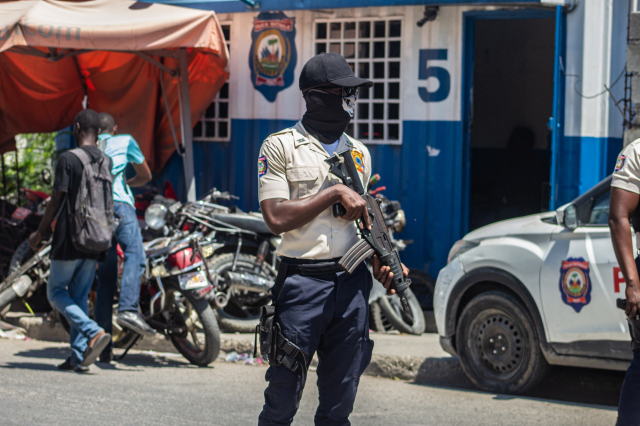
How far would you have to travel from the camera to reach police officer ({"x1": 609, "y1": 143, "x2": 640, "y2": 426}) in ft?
12.0

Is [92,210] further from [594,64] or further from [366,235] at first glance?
[594,64]

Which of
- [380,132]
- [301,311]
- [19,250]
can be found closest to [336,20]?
[380,132]

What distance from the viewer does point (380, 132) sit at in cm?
908

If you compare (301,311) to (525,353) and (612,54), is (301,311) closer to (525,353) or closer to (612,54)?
(525,353)

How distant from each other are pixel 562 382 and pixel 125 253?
352 cm

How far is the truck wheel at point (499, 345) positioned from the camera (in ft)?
19.1

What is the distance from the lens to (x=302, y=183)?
3.35 metres

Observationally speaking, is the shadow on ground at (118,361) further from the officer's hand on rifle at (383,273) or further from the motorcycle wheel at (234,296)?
the officer's hand on rifle at (383,273)

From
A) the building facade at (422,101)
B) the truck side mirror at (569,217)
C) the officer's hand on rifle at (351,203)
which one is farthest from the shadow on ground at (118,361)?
the officer's hand on rifle at (351,203)

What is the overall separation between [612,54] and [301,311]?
5.96 meters

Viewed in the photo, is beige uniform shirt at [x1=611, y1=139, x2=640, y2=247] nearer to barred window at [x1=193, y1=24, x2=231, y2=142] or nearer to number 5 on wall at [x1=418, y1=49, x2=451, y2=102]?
number 5 on wall at [x1=418, y1=49, x2=451, y2=102]

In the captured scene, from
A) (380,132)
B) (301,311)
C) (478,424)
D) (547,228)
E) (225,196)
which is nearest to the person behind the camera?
(301,311)

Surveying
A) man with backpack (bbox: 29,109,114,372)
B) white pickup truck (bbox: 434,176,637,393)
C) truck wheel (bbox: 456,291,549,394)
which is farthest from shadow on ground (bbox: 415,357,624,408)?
man with backpack (bbox: 29,109,114,372)

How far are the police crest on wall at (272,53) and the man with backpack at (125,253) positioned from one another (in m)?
2.93
